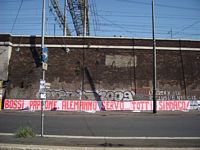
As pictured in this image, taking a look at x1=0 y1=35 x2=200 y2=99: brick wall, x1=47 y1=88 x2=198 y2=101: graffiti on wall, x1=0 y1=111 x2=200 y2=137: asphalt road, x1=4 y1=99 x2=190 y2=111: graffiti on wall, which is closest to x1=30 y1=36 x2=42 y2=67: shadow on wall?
x1=0 y1=35 x2=200 y2=99: brick wall

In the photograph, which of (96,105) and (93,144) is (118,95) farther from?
(93,144)

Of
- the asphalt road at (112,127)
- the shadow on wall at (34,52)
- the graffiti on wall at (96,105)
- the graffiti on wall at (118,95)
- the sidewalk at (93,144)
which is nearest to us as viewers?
the sidewalk at (93,144)

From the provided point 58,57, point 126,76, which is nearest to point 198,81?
point 126,76

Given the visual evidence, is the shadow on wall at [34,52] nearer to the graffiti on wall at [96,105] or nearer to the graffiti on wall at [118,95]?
the graffiti on wall at [118,95]

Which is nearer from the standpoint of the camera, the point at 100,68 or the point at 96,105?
the point at 96,105

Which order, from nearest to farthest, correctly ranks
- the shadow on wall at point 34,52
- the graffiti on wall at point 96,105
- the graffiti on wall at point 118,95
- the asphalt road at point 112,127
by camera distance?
the asphalt road at point 112,127, the graffiti on wall at point 96,105, the graffiti on wall at point 118,95, the shadow on wall at point 34,52

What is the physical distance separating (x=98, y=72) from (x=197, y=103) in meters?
11.7

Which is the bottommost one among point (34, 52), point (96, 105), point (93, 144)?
point (93, 144)

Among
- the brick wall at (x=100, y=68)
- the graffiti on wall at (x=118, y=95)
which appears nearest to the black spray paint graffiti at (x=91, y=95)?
the graffiti on wall at (x=118, y=95)

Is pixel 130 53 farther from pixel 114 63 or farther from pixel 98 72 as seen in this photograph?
pixel 98 72

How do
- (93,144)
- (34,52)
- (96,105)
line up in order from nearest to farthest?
1. (93,144)
2. (96,105)
3. (34,52)

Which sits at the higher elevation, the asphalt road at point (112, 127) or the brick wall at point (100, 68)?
the brick wall at point (100, 68)

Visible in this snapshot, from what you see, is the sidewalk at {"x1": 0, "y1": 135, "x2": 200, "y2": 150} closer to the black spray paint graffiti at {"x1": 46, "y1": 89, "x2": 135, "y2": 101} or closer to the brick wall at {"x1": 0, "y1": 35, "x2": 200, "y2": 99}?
the black spray paint graffiti at {"x1": 46, "y1": 89, "x2": 135, "y2": 101}

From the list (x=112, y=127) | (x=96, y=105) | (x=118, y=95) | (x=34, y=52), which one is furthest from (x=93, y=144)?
(x=34, y=52)
